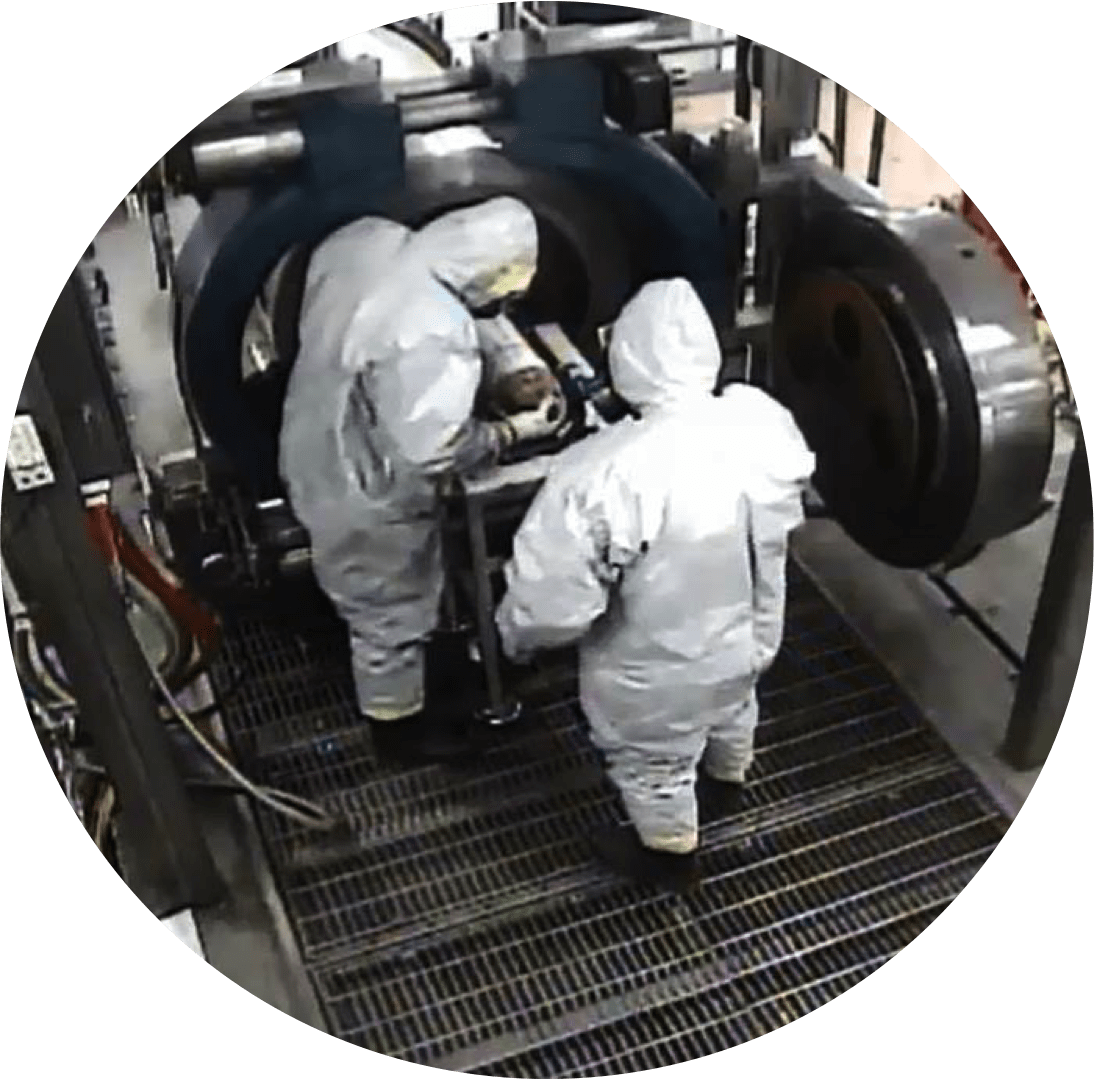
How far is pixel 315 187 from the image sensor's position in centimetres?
237

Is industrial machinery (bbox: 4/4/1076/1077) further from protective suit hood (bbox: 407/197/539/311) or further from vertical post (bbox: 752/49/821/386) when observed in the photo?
protective suit hood (bbox: 407/197/539/311)

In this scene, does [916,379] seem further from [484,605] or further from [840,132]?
[484,605]

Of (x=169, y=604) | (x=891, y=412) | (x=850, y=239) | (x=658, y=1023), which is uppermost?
(x=850, y=239)

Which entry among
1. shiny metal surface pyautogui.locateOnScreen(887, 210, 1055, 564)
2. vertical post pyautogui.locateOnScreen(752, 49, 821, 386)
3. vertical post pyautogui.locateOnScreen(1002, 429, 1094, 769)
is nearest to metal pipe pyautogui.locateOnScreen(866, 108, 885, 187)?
vertical post pyautogui.locateOnScreen(752, 49, 821, 386)

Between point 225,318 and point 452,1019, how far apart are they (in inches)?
46.0

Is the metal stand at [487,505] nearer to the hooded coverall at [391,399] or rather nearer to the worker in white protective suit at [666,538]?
the hooded coverall at [391,399]

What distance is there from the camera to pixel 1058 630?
2.41 metres

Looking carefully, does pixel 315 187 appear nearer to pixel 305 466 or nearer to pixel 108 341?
pixel 305 466

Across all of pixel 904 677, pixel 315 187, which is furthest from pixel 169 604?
pixel 904 677

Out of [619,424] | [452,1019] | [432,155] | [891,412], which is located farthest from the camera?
[891,412]

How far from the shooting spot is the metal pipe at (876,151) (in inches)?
112

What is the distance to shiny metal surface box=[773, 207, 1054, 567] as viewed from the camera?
2.43 metres

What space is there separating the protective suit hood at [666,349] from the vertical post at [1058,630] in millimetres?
586

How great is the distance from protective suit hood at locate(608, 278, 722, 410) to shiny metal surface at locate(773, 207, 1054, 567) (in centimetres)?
61
